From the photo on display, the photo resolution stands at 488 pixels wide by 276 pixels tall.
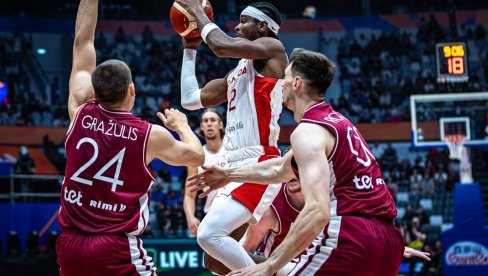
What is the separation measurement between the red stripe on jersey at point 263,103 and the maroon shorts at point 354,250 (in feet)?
6.12

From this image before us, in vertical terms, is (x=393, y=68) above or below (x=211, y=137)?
above

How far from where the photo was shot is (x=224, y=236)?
5.62 m

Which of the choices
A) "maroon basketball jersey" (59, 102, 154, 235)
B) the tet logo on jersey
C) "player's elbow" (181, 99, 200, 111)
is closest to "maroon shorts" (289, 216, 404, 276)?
the tet logo on jersey

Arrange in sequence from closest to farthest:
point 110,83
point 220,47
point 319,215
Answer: point 319,215 < point 110,83 < point 220,47

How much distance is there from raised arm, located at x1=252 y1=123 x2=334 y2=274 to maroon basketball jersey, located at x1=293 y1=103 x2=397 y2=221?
0.41ft

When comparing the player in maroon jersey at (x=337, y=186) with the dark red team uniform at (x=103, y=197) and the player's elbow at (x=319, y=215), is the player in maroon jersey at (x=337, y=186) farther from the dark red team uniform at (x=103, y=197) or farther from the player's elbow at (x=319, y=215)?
the dark red team uniform at (x=103, y=197)

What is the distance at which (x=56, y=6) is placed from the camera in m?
33.2

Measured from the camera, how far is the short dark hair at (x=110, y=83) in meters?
4.74

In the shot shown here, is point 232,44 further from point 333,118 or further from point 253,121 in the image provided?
point 333,118

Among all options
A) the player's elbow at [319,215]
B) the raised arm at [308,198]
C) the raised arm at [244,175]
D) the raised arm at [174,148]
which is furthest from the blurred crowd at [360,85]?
the player's elbow at [319,215]

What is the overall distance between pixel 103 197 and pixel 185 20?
218 centimetres

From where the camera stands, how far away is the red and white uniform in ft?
19.5

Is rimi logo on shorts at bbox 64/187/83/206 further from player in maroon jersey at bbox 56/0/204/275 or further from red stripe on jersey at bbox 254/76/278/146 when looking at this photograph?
red stripe on jersey at bbox 254/76/278/146

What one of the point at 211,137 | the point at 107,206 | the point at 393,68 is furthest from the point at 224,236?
the point at 393,68
